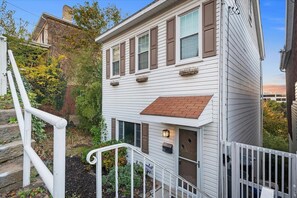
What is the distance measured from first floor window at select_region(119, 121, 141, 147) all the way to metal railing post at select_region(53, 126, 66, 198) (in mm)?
6590

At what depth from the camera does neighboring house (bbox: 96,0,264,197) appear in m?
4.94

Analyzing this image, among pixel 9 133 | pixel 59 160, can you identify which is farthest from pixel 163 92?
pixel 59 160

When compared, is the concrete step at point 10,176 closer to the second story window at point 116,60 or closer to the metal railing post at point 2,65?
the metal railing post at point 2,65

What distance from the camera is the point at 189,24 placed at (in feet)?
18.7

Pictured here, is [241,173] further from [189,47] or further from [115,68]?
[115,68]

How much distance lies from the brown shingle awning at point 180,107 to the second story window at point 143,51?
1.98 meters

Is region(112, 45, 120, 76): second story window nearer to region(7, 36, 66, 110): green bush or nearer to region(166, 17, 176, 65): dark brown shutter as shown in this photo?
region(7, 36, 66, 110): green bush

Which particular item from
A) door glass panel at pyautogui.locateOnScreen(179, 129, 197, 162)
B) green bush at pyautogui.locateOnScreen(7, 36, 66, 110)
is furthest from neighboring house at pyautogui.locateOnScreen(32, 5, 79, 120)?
door glass panel at pyautogui.locateOnScreen(179, 129, 197, 162)

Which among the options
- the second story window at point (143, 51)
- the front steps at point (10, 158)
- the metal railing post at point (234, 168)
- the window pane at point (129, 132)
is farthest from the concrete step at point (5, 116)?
the window pane at point (129, 132)

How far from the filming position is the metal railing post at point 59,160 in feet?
3.88

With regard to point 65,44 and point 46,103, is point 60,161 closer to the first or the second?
point 46,103

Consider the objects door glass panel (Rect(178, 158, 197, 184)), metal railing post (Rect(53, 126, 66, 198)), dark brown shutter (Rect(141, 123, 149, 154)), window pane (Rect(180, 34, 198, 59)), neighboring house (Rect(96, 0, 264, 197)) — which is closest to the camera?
metal railing post (Rect(53, 126, 66, 198))

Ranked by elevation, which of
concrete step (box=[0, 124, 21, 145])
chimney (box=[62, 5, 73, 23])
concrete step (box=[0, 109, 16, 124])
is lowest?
concrete step (box=[0, 124, 21, 145])

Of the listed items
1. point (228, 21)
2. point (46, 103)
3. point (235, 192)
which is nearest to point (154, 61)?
point (228, 21)
